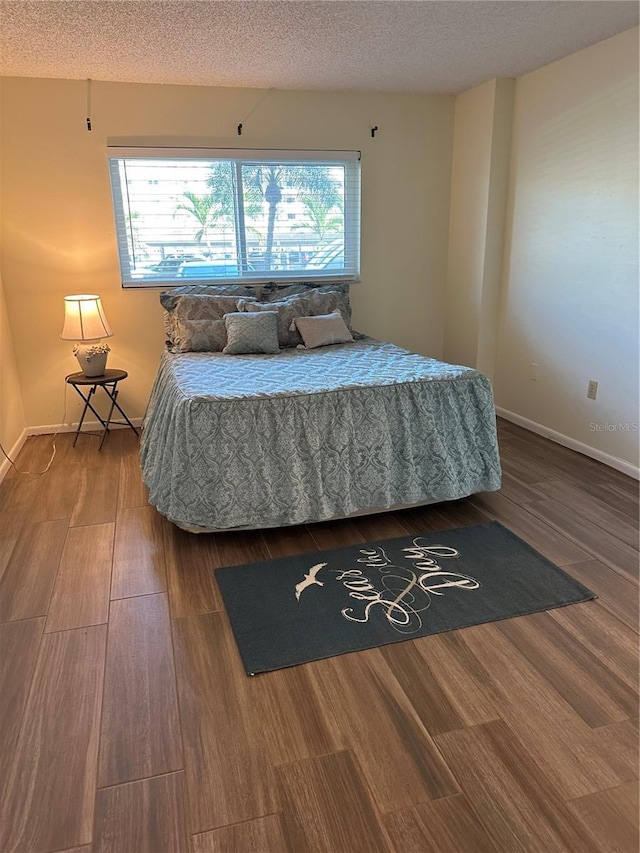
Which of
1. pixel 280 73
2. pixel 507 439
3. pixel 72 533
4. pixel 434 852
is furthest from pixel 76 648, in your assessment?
pixel 280 73

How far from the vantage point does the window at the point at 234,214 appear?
393 centimetres

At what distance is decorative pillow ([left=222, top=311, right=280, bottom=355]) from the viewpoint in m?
3.55

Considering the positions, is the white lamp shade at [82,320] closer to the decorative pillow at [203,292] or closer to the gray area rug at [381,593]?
the decorative pillow at [203,292]

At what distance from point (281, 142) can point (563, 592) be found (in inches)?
138

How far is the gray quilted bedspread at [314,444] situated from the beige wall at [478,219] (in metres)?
1.58

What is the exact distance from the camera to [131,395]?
4.25 m

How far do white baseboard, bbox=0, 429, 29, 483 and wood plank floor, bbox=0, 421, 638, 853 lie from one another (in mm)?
999

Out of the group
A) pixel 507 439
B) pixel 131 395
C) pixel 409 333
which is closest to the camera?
pixel 507 439

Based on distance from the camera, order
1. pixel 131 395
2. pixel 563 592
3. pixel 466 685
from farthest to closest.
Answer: pixel 131 395, pixel 563 592, pixel 466 685

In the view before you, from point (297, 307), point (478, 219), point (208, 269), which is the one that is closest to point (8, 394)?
point (208, 269)

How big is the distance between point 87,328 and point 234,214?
1.37 meters

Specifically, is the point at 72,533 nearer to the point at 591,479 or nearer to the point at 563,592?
the point at 563,592

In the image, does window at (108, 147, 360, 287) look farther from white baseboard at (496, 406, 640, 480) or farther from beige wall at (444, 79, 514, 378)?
white baseboard at (496, 406, 640, 480)

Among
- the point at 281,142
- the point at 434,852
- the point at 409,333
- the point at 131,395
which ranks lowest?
the point at 434,852
